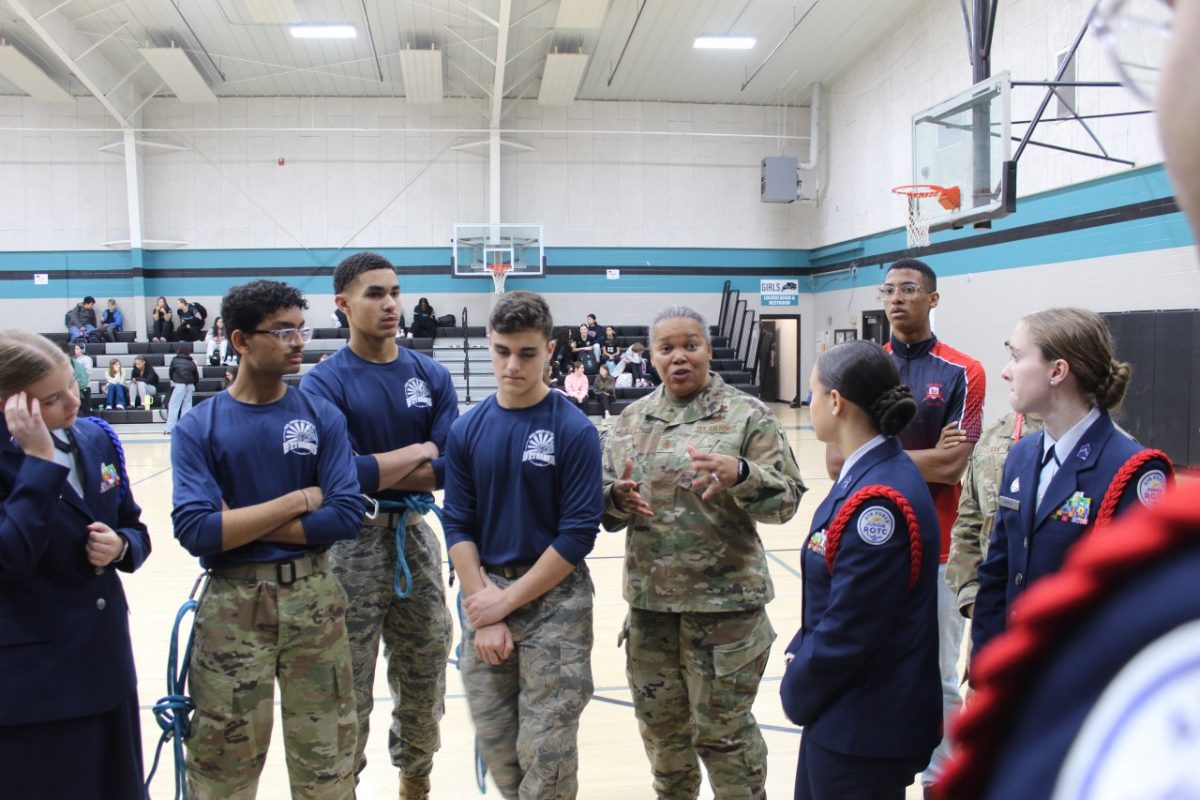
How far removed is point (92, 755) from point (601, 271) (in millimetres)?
17911

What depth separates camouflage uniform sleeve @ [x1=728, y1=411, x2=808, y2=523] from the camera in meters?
2.63

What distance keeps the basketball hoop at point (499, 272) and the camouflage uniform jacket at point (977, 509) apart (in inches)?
627

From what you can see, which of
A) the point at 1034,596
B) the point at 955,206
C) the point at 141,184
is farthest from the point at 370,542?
the point at 141,184

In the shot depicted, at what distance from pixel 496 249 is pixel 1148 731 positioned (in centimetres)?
1872

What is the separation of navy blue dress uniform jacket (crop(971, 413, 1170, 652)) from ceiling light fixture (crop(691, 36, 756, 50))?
49.3ft

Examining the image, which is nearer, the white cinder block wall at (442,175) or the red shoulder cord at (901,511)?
the red shoulder cord at (901,511)

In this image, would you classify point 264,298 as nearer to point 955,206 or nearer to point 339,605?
point 339,605

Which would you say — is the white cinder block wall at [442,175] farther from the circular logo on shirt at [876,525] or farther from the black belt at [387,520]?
the circular logo on shirt at [876,525]

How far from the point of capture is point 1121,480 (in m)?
2.15

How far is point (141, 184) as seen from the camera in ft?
60.0

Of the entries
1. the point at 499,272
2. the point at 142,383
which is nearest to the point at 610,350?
the point at 499,272

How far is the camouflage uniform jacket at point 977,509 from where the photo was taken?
2.84 m

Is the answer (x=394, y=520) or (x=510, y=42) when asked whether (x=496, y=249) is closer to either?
(x=510, y=42)

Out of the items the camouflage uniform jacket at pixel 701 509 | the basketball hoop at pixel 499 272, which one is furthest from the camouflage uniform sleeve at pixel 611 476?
the basketball hoop at pixel 499 272
